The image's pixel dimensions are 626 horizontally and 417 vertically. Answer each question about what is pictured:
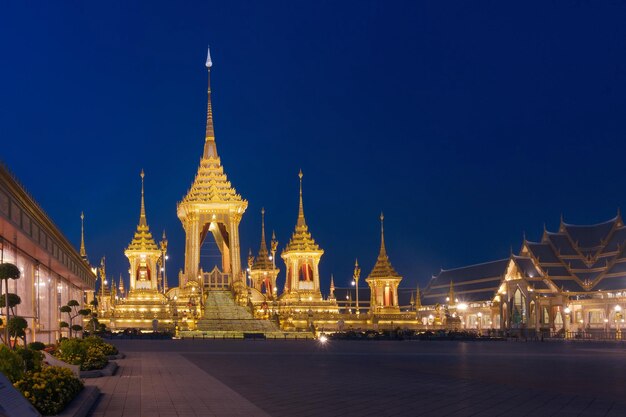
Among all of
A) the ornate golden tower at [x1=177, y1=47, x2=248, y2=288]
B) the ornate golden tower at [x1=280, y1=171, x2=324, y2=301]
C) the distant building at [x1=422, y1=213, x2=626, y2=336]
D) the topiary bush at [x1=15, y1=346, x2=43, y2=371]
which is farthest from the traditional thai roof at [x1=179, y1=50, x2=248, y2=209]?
the topiary bush at [x1=15, y1=346, x2=43, y2=371]

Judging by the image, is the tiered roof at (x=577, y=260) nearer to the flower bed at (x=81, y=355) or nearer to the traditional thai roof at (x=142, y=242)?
the traditional thai roof at (x=142, y=242)

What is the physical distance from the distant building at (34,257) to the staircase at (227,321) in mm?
31958

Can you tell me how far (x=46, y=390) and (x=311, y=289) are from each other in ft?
260

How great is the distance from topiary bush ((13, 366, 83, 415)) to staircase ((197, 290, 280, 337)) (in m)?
55.2

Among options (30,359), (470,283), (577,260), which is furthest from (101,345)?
(470,283)

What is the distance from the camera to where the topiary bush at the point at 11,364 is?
11609 mm

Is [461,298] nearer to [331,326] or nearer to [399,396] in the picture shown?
[331,326]

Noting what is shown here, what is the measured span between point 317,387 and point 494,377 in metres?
5.14

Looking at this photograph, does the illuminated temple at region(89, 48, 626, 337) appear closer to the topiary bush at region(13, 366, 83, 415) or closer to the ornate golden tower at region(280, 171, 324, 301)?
the ornate golden tower at region(280, 171, 324, 301)

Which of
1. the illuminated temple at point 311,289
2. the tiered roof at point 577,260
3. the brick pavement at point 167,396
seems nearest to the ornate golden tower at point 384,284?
the illuminated temple at point 311,289

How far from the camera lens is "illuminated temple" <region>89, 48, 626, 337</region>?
256 ft

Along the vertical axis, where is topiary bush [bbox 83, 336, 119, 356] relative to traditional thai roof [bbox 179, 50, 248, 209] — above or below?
below

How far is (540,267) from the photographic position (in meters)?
84.4

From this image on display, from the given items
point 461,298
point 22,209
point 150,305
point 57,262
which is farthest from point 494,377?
point 461,298
